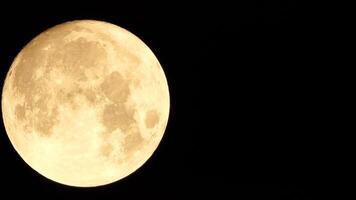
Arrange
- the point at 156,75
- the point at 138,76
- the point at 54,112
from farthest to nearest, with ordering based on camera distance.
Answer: the point at 156,75 → the point at 138,76 → the point at 54,112

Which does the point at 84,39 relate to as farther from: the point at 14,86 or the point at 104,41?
the point at 14,86

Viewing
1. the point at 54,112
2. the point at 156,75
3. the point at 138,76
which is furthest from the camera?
the point at 156,75

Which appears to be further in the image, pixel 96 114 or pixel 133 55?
pixel 133 55

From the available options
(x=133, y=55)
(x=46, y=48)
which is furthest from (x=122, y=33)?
(x=46, y=48)

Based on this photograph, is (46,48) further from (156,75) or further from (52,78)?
(156,75)

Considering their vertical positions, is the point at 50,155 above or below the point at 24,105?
below

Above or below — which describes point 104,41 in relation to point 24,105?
above

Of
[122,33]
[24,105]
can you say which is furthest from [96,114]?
[122,33]

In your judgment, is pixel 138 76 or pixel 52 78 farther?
pixel 138 76

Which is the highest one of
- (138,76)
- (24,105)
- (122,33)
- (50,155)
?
(122,33)
